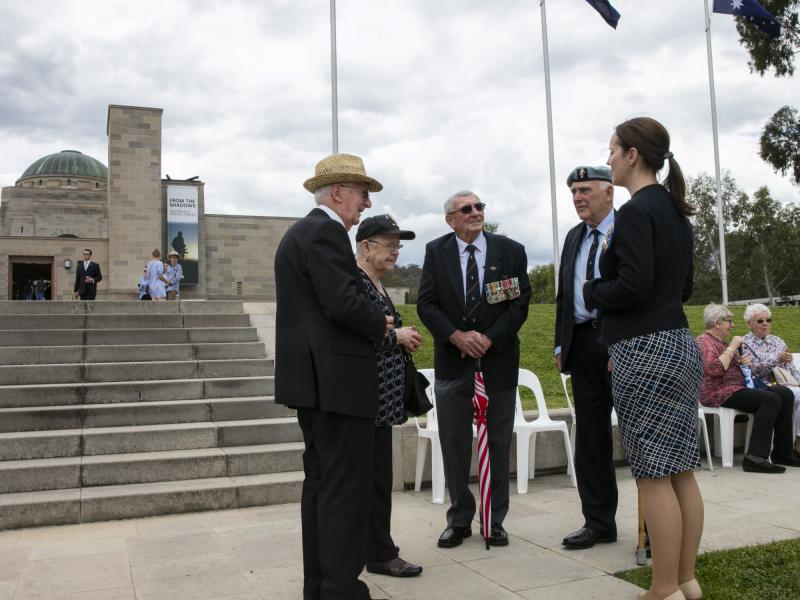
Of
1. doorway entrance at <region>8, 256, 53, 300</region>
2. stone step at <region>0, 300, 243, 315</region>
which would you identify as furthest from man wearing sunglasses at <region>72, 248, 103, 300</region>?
doorway entrance at <region>8, 256, 53, 300</region>

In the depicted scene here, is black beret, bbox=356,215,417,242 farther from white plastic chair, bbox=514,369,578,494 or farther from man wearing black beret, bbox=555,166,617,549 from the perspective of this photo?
white plastic chair, bbox=514,369,578,494

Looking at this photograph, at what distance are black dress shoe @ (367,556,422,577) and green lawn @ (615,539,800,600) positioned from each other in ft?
3.39

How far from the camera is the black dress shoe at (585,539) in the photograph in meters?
4.21

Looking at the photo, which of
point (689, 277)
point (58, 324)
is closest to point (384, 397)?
point (689, 277)

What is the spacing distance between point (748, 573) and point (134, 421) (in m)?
4.95

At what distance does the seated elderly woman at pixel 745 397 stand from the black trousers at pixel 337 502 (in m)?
4.44

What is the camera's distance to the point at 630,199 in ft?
11.2

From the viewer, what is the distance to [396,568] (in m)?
3.81

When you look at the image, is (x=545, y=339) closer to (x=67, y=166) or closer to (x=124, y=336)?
(x=124, y=336)

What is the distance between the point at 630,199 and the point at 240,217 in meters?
37.3

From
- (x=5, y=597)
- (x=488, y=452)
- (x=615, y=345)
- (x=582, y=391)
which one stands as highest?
(x=615, y=345)

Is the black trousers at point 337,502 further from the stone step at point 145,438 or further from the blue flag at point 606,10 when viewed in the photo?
the blue flag at point 606,10

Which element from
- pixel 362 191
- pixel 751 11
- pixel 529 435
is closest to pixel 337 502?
pixel 362 191

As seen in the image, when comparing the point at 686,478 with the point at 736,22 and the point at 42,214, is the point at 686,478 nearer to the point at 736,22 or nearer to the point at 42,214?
the point at 736,22
